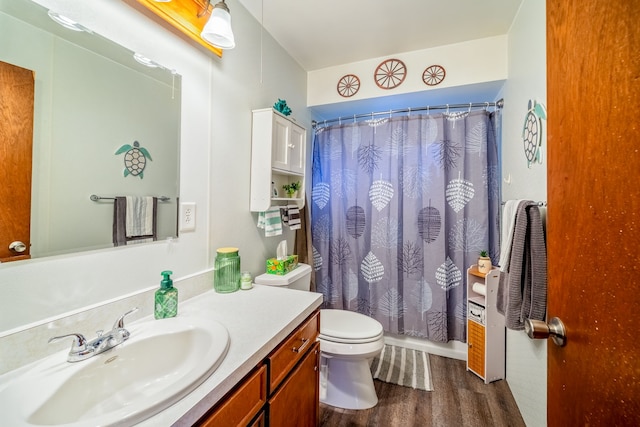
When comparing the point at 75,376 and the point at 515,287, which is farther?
the point at 515,287

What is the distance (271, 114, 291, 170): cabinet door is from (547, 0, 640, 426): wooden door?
4.24ft

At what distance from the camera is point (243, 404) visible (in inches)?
28.6

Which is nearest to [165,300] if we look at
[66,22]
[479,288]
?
[66,22]

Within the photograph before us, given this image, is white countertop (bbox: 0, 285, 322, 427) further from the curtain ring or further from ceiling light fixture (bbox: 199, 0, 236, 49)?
the curtain ring

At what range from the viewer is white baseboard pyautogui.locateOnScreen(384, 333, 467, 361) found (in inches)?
81.2

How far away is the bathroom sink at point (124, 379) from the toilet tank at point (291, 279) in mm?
566

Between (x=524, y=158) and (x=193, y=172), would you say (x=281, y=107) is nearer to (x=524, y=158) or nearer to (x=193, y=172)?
(x=193, y=172)

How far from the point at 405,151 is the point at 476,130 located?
0.53 meters

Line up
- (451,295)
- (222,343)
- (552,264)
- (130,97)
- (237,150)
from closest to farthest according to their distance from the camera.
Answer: (552,264) → (222,343) → (130,97) → (237,150) → (451,295)

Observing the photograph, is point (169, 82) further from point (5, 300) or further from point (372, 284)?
point (372, 284)

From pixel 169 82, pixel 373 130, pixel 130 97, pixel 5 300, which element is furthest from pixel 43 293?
pixel 373 130

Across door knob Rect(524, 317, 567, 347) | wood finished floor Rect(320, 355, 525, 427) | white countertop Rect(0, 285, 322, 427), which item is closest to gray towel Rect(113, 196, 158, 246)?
white countertop Rect(0, 285, 322, 427)

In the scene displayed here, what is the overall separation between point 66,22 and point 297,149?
1.25m

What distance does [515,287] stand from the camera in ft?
4.05
